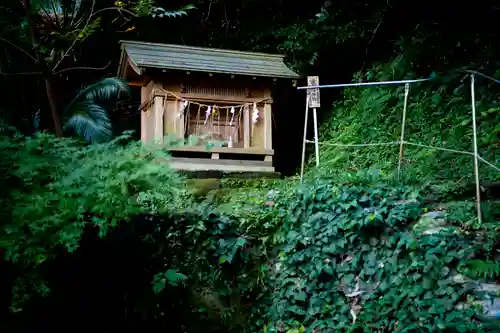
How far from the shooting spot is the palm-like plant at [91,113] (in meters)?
11.6

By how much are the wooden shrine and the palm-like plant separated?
2679 millimetres

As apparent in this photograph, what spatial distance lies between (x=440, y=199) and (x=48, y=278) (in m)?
3.89

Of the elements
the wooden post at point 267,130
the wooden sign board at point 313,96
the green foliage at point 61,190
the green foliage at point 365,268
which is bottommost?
the green foliage at point 365,268

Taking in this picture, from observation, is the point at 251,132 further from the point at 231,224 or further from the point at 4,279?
the point at 4,279

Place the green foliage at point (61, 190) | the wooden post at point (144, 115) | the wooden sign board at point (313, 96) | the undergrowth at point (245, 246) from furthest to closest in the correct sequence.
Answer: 1. the wooden post at point (144, 115)
2. the wooden sign board at point (313, 96)
3. the undergrowth at point (245, 246)
4. the green foliage at point (61, 190)

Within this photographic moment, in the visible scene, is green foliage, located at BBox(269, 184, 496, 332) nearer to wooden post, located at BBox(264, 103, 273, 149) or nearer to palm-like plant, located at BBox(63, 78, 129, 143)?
wooden post, located at BBox(264, 103, 273, 149)

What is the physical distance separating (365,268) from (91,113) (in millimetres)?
9016

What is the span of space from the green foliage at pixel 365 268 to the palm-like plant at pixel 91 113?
23.7 ft

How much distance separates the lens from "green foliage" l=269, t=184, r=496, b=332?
434cm

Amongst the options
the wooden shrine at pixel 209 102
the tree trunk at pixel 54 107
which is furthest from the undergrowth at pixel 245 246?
the tree trunk at pixel 54 107

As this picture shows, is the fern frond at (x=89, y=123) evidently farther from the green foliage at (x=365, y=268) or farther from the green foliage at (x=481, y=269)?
the green foliage at (x=481, y=269)

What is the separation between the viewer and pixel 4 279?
4113mm

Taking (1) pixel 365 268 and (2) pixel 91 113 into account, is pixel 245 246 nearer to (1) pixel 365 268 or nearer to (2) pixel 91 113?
(1) pixel 365 268

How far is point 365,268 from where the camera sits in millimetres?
4926
